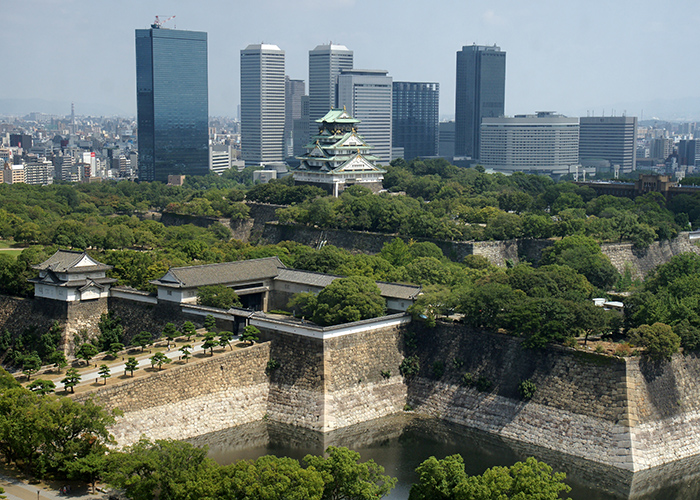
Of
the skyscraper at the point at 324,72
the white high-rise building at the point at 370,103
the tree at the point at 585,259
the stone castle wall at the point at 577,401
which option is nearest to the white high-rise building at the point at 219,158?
the skyscraper at the point at 324,72

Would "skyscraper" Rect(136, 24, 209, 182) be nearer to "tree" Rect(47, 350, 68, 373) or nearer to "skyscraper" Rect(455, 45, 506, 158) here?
"skyscraper" Rect(455, 45, 506, 158)

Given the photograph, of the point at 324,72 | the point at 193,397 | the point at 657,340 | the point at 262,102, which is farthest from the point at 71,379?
the point at 262,102

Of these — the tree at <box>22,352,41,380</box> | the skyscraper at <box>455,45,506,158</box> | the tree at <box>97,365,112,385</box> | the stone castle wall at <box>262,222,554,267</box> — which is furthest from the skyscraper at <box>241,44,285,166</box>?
the tree at <box>97,365,112,385</box>

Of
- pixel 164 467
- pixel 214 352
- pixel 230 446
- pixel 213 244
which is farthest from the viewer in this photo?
pixel 213 244

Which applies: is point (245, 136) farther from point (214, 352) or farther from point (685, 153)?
point (214, 352)

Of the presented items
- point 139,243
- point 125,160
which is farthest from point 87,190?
point 125,160

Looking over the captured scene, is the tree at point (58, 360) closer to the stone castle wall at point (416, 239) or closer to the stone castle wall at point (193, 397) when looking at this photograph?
the stone castle wall at point (193, 397)

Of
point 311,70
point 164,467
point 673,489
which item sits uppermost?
point 311,70
